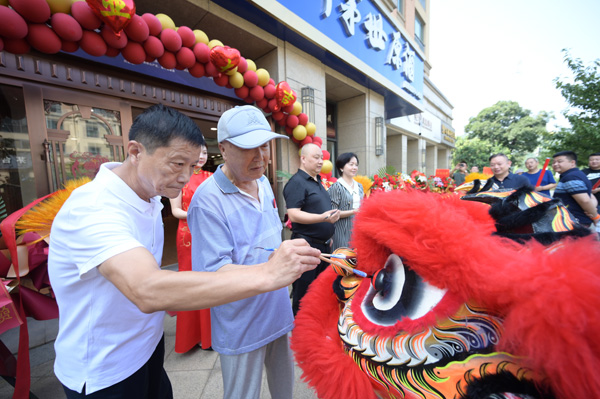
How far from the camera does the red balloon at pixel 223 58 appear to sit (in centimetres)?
290

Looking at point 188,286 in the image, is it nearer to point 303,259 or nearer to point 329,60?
point 303,259

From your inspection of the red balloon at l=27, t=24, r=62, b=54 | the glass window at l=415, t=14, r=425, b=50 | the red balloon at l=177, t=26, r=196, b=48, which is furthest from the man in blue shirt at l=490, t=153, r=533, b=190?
the glass window at l=415, t=14, r=425, b=50

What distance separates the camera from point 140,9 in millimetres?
3408

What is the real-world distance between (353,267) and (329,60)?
18.4 feet

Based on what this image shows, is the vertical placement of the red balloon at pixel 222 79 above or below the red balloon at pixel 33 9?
below

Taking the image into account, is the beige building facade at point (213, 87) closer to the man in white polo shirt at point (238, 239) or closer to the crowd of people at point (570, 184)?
the man in white polo shirt at point (238, 239)

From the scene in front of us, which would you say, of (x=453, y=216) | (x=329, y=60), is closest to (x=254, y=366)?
(x=453, y=216)

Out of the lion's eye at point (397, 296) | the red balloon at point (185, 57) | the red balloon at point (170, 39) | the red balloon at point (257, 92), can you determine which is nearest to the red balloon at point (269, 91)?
the red balloon at point (257, 92)

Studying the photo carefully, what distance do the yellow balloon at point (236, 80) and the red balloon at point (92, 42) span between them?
53.5 inches

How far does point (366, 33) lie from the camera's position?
19.4 ft

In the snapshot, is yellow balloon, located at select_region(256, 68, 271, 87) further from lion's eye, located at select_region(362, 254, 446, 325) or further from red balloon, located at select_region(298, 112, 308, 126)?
lion's eye, located at select_region(362, 254, 446, 325)

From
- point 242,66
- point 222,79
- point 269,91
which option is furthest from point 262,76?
point 222,79

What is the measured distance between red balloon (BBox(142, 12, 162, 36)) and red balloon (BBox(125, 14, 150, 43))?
3.0 inches

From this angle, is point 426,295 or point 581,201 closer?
point 426,295
